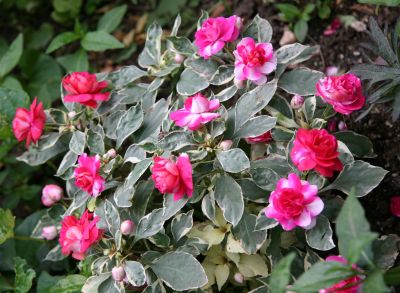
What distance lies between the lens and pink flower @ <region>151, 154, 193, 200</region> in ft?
5.00

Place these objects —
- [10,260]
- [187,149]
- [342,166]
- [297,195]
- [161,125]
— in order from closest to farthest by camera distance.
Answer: [297,195], [342,166], [187,149], [161,125], [10,260]

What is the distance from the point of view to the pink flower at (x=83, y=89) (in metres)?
1.89

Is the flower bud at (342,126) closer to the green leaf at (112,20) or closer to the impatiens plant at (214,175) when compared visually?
the impatiens plant at (214,175)

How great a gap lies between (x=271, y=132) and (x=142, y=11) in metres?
1.40

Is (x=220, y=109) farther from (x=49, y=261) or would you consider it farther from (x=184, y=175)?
(x=49, y=261)

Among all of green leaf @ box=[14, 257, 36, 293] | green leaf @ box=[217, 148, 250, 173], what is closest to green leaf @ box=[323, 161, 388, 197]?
green leaf @ box=[217, 148, 250, 173]

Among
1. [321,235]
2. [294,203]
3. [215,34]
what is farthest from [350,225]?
[215,34]

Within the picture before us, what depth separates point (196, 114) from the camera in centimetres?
164

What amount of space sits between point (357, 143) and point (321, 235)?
1.24ft

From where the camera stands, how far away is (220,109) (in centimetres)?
174

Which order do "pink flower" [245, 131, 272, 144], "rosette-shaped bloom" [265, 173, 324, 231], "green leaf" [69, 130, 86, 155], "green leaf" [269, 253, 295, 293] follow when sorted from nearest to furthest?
1. "green leaf" [269, 253, 295, 293]
2. "rosette-shaped bloom" [265, 173, 324, 231]
3. "pink flower" [245, 131, 272, 144]
4. "green leaf" [69, 130, 86, 155]

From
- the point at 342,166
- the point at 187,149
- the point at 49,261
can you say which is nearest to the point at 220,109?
the point at 187,149

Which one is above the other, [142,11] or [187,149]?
[187,149]

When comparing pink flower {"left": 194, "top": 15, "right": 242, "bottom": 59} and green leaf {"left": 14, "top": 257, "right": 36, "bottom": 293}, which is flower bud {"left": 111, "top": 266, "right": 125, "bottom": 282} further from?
pink flower {"left": 194, "top": 15, "right": 242, "bottom": 59}
